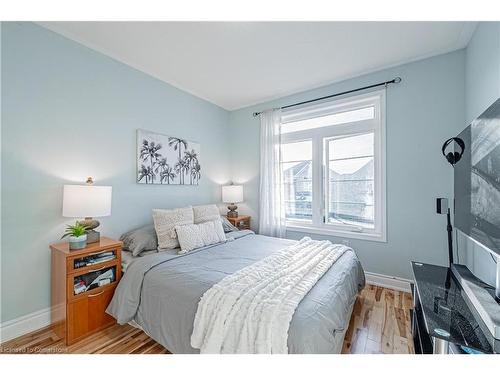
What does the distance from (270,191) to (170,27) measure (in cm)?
238

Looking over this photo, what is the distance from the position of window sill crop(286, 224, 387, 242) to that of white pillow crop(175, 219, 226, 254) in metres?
1.32

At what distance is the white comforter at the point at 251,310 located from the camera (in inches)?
42.7

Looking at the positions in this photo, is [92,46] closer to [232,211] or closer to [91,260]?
[91,260]

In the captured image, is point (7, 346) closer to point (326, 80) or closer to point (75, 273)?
point (75, 273)

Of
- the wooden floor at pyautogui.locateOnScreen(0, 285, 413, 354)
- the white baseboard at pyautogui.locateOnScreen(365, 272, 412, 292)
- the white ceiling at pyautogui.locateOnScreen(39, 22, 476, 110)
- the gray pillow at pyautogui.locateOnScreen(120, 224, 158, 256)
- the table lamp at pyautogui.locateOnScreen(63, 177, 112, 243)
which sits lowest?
the wooden floor at pyautogui.locateOnScreen(0, 285, 413, 354)

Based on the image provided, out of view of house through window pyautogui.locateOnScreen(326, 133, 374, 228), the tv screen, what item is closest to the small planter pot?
the tv screen

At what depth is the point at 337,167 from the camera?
307 cm

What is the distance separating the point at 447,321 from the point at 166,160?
2962mm

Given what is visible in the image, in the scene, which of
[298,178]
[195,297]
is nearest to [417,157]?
[298,178]

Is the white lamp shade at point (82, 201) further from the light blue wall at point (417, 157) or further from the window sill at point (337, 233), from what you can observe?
the light blue wall at point (417, 157)

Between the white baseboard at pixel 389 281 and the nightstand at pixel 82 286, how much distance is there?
2.87 meters

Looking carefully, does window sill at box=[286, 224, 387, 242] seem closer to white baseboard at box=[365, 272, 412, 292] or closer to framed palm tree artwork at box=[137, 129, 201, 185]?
white baseboard at box=[365, 272, 412, 292]

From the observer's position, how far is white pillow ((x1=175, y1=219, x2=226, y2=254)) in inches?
84.4
